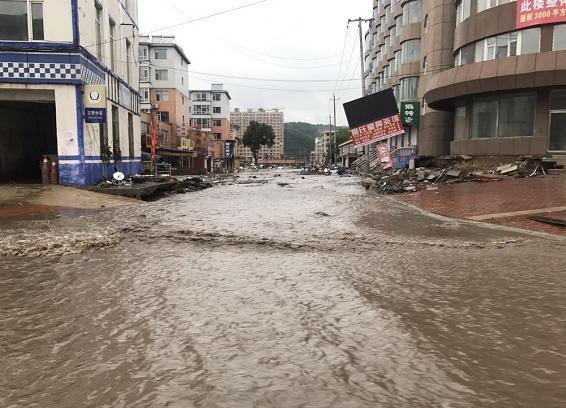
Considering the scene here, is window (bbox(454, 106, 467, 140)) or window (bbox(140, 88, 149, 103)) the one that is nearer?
window (bbox(454, 106, 467, 140))

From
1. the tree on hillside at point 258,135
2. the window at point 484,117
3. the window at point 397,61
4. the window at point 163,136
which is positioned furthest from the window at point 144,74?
the tree on hillside at point 258,135

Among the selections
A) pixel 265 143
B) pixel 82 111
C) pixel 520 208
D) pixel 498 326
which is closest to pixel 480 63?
pixel 520 208

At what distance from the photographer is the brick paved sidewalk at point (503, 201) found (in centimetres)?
1127

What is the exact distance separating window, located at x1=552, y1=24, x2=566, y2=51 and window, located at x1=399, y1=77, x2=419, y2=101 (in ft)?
58.6

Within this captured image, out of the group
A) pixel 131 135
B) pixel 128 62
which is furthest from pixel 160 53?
pixel 131 135

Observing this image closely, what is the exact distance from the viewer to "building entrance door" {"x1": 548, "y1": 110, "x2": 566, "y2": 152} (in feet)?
73.4

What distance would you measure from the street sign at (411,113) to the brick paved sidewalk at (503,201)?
19.5 m

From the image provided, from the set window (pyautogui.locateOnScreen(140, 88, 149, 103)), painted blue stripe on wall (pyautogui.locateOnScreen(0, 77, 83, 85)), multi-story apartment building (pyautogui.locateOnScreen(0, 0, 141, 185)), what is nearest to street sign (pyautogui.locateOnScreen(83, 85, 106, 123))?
multi-story apartment building (pyautogui.locateOnScreen(0, 0, 141, 185))

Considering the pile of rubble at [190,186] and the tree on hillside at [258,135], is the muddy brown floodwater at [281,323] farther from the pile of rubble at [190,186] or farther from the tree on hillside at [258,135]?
the tree on hillside at [258,135]

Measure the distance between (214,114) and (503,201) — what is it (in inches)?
3220

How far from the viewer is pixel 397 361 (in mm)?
3396

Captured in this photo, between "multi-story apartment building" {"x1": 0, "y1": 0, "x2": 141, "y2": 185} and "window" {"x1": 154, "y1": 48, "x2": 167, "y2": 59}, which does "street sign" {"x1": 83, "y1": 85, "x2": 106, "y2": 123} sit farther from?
"window" {"x1": 154, "y1": 48, "x2": 167, "y2": 59}

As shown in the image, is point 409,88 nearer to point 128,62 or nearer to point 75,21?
point 128,62

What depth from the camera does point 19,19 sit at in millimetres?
17219
